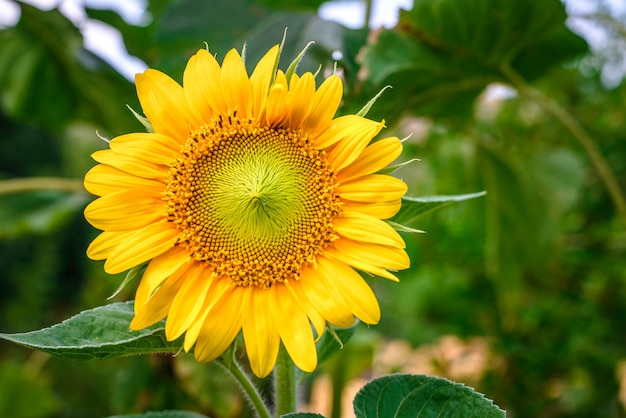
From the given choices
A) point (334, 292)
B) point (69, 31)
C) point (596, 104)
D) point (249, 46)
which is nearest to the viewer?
point (334, 292)

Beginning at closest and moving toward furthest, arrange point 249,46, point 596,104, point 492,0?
point 249,46 < point 492,0 < point 596,104

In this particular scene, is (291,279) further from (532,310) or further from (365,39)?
(532,310)

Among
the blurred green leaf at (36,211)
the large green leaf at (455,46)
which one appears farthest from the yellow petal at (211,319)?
the blurred green leaf at (36,211)

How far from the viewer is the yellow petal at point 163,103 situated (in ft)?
1.12

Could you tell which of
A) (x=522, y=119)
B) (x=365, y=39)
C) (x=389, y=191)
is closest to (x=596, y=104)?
(x=522, y=119)

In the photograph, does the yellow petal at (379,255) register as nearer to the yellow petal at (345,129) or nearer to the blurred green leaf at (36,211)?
the yellow petal at (345,129)

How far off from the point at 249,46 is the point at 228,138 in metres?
0.19

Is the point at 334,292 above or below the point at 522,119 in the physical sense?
below

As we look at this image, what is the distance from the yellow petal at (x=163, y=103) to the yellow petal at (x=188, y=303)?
8 centimetres

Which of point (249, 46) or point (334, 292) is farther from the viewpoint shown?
point (249, 46)

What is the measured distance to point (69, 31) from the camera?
0.90m

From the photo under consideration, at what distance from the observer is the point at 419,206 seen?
0.40 metres

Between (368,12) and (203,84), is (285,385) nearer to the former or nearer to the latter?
(203,84)

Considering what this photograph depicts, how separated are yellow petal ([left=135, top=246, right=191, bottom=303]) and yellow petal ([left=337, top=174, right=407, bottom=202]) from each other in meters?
0.09
